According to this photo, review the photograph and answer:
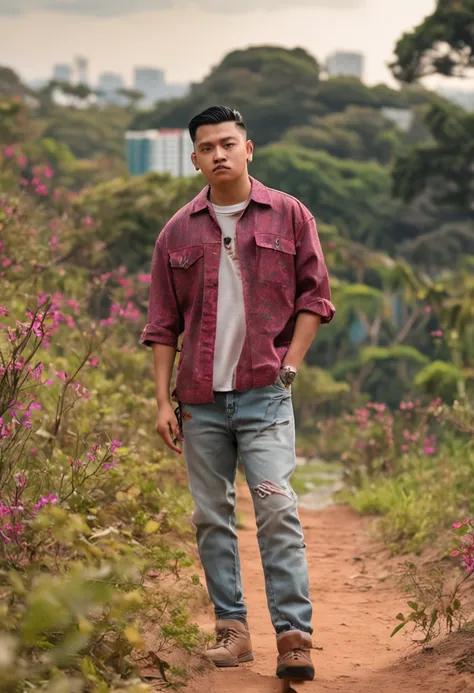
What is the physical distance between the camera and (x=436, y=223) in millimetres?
40625

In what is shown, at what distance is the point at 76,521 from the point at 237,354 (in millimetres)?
1203

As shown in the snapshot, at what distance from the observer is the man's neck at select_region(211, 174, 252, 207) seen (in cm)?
427

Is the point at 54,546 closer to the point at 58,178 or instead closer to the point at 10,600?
the point at 10,600

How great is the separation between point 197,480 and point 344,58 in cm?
12757

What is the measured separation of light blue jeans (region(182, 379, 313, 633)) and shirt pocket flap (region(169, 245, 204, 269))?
0.46m

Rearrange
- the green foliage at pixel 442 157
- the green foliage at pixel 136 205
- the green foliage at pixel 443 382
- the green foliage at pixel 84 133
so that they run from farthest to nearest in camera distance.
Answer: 1. the green foliage at pixel 84 133
2. the green foliage at pixel 442 157
3. the green foliage at pixel 136 205
4. the green foliage at pixel 443 382

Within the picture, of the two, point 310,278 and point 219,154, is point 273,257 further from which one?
point 219,154

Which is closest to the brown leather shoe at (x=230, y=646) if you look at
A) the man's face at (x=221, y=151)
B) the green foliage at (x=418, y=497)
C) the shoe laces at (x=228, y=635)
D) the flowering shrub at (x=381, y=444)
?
the shoe laces at (x=228, y=635)

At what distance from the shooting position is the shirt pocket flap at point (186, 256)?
168 inches

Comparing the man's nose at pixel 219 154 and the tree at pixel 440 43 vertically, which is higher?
the tree at pixel 440 43

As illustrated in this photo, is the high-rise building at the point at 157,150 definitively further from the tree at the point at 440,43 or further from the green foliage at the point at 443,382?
the green foliage at the point at 443,382

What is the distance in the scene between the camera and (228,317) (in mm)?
4219

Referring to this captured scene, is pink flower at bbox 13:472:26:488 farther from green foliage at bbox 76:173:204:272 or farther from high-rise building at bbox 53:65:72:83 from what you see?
high-rise building at bbox 53:65:72:83

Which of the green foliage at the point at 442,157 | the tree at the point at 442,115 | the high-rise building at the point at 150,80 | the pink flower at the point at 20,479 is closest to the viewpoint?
the pink flower at the point at 20,479
